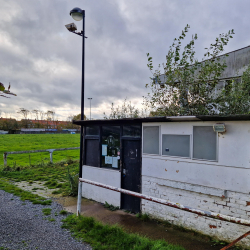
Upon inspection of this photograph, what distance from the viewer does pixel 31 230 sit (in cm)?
447

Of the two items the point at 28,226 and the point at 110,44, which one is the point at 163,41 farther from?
the point at 28,226

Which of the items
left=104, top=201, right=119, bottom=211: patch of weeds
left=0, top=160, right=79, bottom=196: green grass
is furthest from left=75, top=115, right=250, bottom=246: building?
left=0, top=160, right=79, bottom=196: green grass

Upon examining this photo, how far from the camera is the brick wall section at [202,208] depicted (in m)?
4.30

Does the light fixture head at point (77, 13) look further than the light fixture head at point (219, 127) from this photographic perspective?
Yes

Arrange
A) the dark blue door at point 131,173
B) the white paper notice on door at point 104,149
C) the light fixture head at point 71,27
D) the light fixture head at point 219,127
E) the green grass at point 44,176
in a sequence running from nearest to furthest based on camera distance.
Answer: the light fixture head at point 219,127, the dark blue door at point 131,173, the white paper notice on door at point 104,149, the light fixture head at point 71,27, the green grass at point 44,176

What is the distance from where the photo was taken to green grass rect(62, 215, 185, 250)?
149 inches

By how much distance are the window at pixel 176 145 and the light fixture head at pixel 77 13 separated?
17.5 ft

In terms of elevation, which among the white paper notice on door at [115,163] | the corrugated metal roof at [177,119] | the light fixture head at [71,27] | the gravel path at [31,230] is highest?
the light fixture head at [71,27]

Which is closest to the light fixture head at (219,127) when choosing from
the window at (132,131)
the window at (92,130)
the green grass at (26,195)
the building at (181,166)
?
the building at (181,166)

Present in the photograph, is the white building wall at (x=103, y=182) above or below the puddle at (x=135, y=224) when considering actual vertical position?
above

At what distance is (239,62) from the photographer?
945cm

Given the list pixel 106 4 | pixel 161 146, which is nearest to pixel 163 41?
pixel 106 4

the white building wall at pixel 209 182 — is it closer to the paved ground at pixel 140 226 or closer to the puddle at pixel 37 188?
the paved ground at pixel 140 226

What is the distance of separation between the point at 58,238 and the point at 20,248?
2.30 ft
